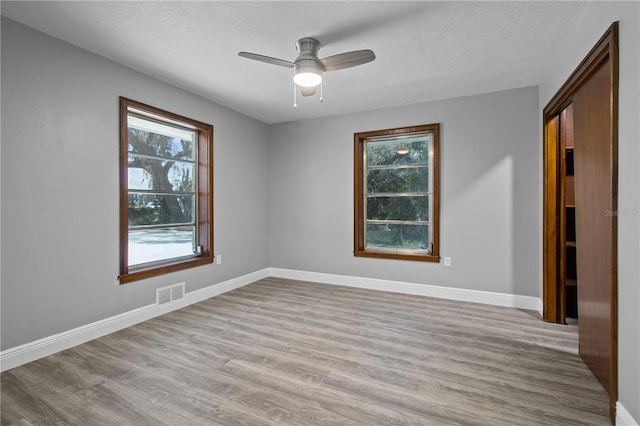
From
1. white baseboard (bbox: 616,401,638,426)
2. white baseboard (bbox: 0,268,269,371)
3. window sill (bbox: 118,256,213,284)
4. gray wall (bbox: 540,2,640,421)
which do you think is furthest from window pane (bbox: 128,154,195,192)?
white baseboard (bbox: 616,401,638,426)

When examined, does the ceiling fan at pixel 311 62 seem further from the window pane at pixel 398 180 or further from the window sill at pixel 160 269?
the window sill at pixel 160 269

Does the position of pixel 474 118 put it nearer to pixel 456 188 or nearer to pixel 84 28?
pixel 456 188

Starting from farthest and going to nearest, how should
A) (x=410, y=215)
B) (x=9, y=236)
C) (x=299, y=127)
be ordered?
1. (x=299, y=127)
2. (x=410, y=215)
3. (x=9, y=236)

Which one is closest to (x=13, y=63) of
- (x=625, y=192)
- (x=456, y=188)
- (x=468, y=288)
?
(x=625, y=192)

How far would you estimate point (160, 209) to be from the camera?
12.0 feet

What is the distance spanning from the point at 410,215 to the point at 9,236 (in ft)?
13.8

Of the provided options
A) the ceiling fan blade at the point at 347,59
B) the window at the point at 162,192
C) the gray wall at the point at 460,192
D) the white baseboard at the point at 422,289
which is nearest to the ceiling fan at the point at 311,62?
the ceiling fan blade at the point at 347,59

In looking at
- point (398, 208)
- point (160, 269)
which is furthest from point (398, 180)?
point (160, 269)

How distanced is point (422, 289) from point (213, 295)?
289 centimetres

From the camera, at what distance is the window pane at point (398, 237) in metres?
4.27

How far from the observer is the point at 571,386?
6.69 feet

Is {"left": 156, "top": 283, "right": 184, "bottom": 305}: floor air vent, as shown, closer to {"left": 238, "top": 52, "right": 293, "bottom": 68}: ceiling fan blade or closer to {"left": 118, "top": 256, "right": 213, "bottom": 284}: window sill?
{"left": 118, "top": 256, "right": 213, "bottom": 284}: window sill

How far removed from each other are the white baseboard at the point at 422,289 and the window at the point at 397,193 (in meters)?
0.41

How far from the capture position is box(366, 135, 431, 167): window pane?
4.25m
